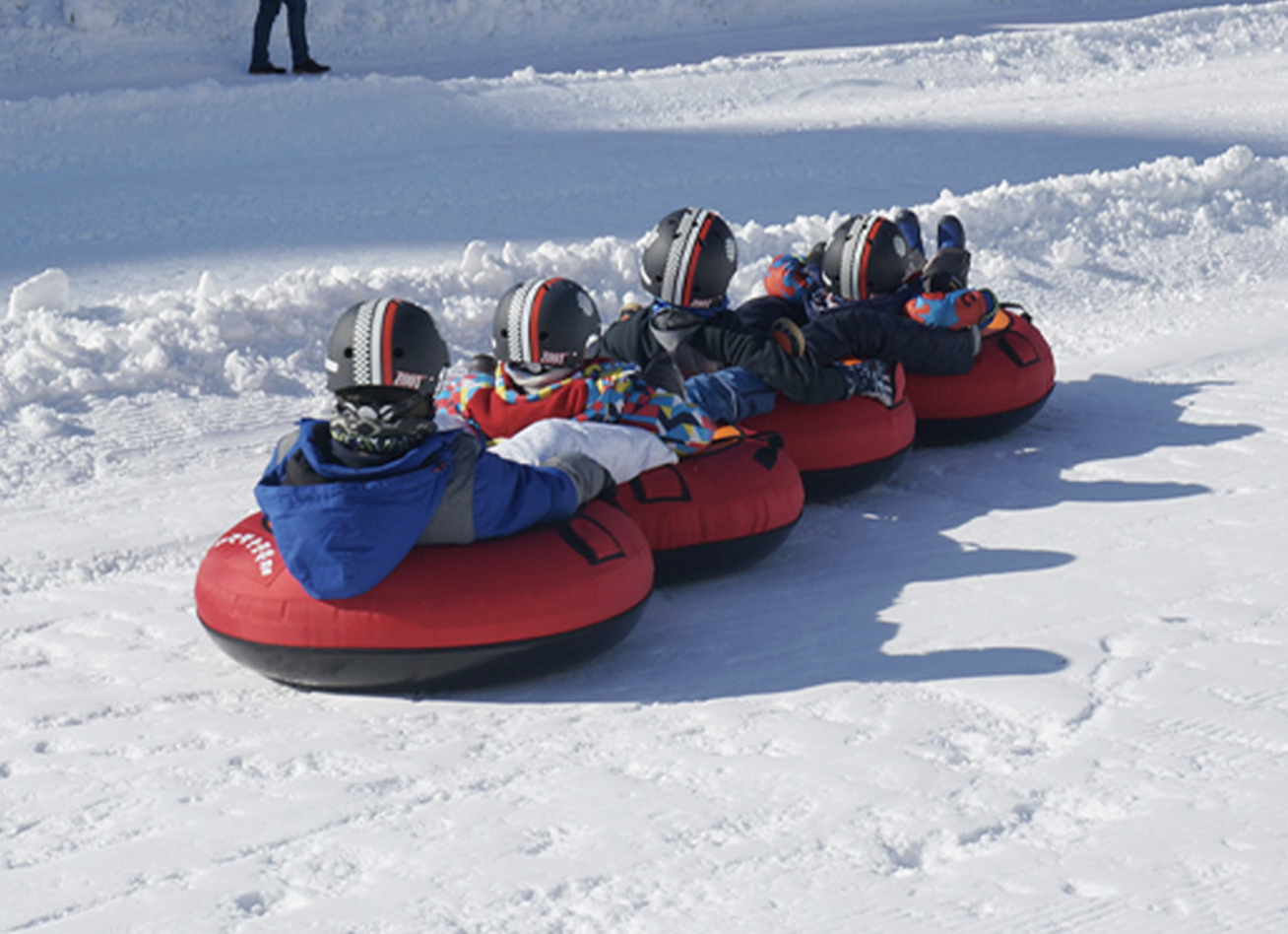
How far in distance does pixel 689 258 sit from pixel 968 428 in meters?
1.76

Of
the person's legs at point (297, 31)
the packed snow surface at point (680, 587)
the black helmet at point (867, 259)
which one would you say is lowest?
the packed snow surface at point (680, 587)

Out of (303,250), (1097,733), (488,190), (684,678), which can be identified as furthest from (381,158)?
(1097,733)

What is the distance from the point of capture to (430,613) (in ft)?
14.3

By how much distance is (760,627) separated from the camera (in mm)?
5137

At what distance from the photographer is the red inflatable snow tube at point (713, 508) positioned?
5348 mm

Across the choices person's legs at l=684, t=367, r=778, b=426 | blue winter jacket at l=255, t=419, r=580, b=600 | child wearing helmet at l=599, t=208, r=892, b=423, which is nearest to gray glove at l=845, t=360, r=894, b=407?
child wearing helmet at l=599, t=208, r=892, b=423

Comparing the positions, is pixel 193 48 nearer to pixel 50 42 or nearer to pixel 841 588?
pixel 50 42

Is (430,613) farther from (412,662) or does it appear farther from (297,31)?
(297,31)

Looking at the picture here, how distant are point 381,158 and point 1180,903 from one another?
914cm

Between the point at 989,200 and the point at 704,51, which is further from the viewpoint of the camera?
the point at 704,51

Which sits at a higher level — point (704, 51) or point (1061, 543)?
point (704, 51)

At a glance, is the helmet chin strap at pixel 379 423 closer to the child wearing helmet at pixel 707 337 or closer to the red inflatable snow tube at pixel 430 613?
the red inflatable snow tube at pixel 430 613

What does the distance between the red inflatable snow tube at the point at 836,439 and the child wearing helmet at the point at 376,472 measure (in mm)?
1950

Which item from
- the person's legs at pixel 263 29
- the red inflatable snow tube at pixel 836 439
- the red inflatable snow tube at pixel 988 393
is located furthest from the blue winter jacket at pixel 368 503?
the person's legs at pixel 263 29
